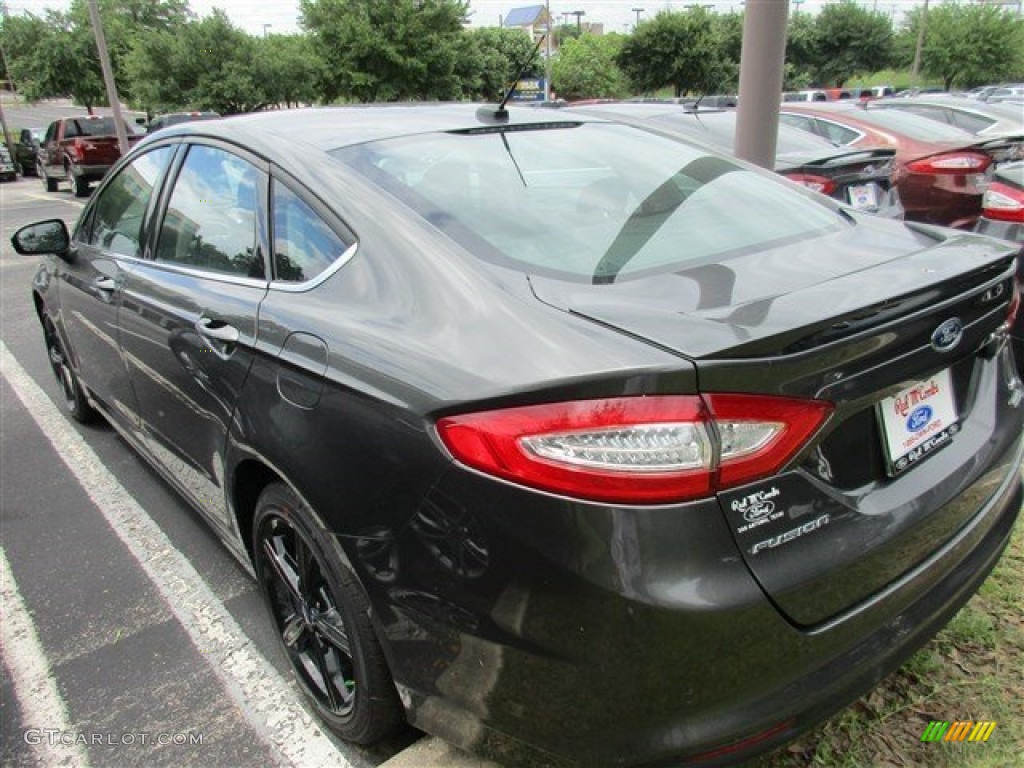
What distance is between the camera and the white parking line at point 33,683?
221 cm

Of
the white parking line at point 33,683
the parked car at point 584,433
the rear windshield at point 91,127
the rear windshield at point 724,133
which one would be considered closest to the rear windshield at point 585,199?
the parked car at point 584,433

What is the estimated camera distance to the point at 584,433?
4.61 feet

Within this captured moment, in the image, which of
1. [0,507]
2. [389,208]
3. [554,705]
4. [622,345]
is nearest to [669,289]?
[622,345]

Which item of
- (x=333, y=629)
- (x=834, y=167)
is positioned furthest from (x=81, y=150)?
(x=333, y=629)

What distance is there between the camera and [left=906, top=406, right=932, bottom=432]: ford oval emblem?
5.57 ft

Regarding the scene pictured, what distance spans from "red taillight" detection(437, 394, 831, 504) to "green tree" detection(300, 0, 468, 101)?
32.4 meters

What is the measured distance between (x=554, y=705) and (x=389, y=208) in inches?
48.0

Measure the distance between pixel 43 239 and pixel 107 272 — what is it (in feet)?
2.25

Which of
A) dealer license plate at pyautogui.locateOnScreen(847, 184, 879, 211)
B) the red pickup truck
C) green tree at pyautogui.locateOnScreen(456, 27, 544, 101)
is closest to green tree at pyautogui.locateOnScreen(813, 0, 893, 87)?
green tree at pyautogui.locateOnScreen(456, 27, 544, 101)

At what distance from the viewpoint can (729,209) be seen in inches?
89.4

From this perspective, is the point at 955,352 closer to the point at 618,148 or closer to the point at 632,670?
the point at 632,670

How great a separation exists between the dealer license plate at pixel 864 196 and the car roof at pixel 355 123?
4.14 m

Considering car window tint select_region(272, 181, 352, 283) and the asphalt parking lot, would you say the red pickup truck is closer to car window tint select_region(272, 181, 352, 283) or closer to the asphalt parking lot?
the asphalt parking lot

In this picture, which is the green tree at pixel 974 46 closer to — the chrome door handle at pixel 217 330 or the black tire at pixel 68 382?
the black tire at pixel 68 382
